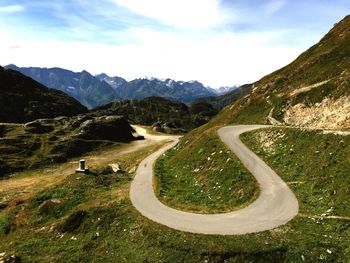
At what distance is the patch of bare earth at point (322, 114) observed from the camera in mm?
58031

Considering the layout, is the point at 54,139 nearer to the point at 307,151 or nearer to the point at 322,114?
the point at 322,114

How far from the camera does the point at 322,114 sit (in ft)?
211

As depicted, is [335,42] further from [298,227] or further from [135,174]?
[298,227]

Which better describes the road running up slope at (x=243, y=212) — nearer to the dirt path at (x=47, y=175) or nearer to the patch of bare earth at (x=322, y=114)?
the patch of bare earth at (x=322, y=114)

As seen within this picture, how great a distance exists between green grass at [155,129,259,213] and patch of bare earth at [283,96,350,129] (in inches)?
599

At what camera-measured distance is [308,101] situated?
7075 centimetres

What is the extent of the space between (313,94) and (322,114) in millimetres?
7847

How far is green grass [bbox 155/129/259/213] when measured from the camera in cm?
4056

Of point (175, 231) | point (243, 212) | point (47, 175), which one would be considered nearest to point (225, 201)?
point (243, 212)

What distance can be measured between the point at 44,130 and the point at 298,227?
123 metres

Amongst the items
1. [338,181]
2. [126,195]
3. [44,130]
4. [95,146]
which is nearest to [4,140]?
[44,130]

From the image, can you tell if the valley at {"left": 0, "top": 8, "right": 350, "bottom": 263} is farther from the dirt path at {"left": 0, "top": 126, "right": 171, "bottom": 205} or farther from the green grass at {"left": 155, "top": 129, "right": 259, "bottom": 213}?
the dirt path at {"left": 0, "top": 126, "right": 171, "bottom": 205}

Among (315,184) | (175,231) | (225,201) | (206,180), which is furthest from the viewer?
(206,180)

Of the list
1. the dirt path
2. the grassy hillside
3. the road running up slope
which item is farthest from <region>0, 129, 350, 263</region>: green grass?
the grassy hillside
